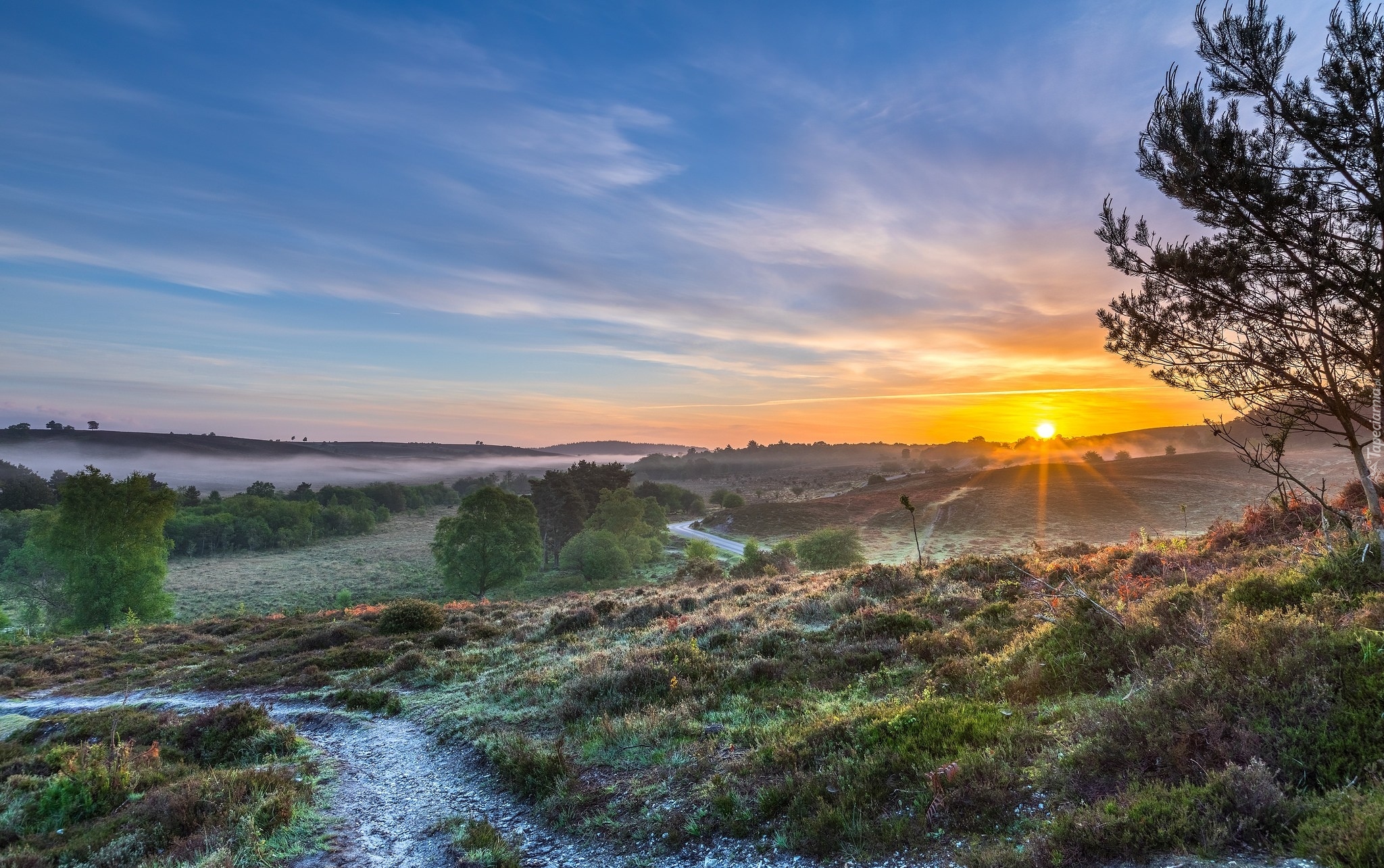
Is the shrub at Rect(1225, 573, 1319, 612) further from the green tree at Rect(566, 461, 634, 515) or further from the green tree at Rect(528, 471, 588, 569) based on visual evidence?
the green tree at Rect(566, 461, 634, 515)

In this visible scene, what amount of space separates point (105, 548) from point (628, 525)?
129ft

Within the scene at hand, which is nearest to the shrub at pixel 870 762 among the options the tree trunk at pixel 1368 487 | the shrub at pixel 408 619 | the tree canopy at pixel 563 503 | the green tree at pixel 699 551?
the tree trunk at pixel 1368 487

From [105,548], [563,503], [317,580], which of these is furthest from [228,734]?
[563,503]

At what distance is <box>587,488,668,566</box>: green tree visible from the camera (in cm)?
6047

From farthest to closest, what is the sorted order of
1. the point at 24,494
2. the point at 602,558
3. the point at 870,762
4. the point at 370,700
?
the point at 24,494, the point at 602,558, the point at 370,700, the point at 870,762

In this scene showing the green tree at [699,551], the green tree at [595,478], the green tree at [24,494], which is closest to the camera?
the green tree at [699,551]

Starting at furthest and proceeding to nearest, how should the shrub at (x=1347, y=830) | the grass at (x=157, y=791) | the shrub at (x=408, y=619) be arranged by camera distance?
the shrub at (x=408, y=619)
the grass at (x=157, y=791)
the shrub at (x=1347, y=830)

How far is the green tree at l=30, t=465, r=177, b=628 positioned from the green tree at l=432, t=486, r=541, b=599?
58.0 feet

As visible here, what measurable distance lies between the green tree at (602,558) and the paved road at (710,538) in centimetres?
1287

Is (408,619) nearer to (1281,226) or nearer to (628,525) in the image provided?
(1281,226)

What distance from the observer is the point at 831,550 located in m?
50.0

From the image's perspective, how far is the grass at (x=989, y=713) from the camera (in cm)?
493

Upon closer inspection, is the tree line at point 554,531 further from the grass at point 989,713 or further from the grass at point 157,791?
the grass at point 157,791

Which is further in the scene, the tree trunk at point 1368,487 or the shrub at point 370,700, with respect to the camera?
the shrub at point 370,700
